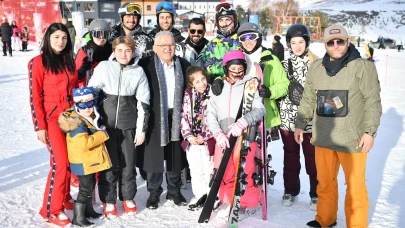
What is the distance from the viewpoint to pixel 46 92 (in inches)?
139

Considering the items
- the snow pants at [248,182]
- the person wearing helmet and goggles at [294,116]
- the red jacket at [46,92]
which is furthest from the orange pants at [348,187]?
the red jacket at [46,92]

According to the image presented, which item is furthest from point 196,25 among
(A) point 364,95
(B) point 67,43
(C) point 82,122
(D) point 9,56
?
(D) point 9,56

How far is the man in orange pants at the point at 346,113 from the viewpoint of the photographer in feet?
10.4

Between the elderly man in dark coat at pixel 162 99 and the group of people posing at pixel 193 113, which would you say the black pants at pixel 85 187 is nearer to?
the group of people posing at pixel 193 113

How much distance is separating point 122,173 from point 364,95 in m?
2.34

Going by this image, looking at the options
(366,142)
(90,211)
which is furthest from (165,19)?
(366,142)

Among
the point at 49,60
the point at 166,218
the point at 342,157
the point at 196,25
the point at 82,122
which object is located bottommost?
the point at 166,218

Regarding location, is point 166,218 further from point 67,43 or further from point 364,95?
point 364,95

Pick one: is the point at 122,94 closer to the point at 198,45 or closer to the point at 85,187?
the point at 85,187

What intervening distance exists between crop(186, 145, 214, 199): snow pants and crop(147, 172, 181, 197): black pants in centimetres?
25

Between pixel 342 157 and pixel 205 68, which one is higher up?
pixel 205 68

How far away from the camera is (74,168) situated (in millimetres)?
3488

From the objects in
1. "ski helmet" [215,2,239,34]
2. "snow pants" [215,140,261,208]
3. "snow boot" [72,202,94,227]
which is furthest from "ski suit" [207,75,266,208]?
"snow boot" [72,202,94,227]

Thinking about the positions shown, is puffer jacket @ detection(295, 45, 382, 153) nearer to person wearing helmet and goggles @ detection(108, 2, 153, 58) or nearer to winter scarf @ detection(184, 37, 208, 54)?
winter scarf @ detection(184, 37, 208, 54)
